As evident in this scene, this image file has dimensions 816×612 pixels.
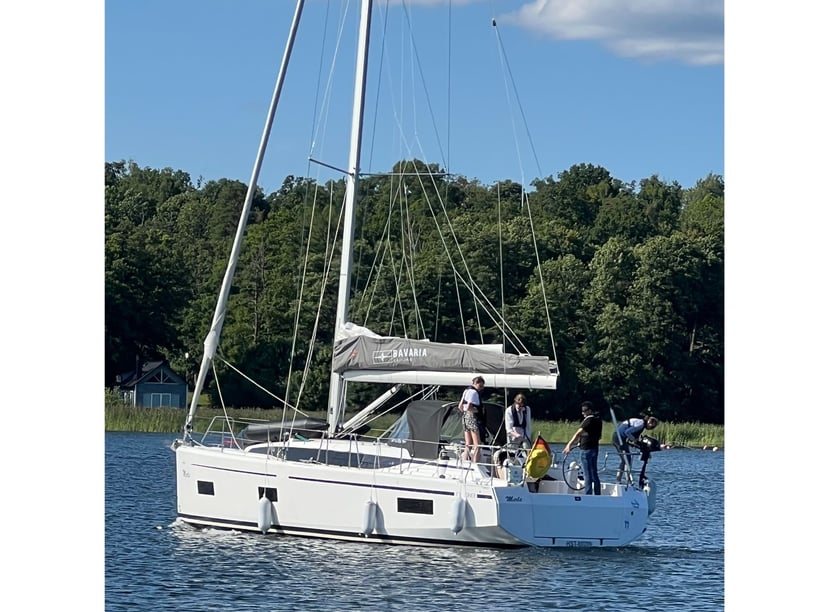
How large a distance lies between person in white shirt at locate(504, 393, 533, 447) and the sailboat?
212 mm

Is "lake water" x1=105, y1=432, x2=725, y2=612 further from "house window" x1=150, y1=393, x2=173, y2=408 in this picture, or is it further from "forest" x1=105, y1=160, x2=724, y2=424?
"house window" x1=150, y1=393, x2=173, y2=408

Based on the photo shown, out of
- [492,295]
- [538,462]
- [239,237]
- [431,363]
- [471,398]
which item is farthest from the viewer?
[492,295]

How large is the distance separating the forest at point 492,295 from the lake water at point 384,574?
29.1 meters

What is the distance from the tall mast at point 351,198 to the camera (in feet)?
79.1

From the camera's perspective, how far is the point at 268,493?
23.0 meters

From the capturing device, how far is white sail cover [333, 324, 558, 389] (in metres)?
22.9

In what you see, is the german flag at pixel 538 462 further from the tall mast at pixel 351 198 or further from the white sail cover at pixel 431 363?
the tall mast at pixel 351 198

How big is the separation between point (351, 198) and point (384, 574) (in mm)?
6504

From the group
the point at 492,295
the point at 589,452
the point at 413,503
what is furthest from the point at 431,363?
the point at 492,295

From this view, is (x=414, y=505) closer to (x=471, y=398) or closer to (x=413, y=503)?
(x=413, y=503)
